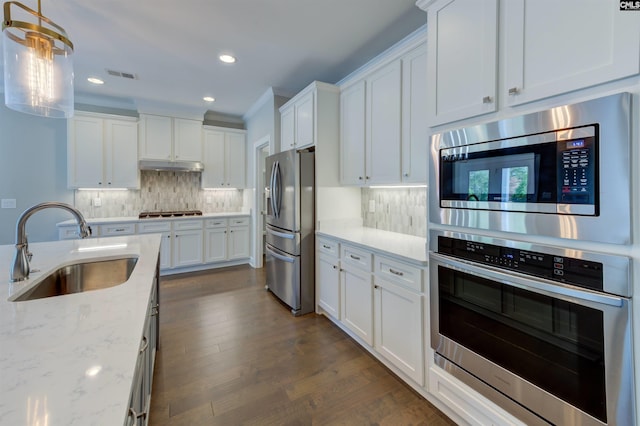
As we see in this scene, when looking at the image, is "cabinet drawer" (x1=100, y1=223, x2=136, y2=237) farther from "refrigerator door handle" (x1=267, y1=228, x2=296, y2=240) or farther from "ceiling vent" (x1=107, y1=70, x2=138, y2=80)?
"refrigerator door handle" (x1=267, y1=228, x2=296, y2=240)

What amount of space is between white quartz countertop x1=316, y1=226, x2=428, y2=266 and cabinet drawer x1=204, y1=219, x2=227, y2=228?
248cm

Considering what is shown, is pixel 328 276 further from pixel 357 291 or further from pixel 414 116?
pixel 414 116

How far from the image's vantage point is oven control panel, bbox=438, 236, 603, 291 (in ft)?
3.43

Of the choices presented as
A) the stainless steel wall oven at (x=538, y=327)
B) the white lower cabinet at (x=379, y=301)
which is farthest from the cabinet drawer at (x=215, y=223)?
the stainless steel wall oven at (x=538, y=327)

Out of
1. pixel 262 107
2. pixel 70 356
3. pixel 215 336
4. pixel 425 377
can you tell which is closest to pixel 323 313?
pixel 215 336

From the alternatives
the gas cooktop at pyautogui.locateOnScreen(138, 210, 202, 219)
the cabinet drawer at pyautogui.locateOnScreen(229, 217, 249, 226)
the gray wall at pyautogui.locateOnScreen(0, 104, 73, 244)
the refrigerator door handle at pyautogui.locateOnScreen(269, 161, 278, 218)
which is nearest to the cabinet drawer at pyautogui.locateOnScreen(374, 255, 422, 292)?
the refrigerator door handle at pyautogui.locateOnScreen(269, 161, 278, 218)

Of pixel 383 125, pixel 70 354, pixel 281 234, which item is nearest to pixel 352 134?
pixel 383 125

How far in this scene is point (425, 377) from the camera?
1.78 m

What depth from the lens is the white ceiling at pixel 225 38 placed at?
220cm

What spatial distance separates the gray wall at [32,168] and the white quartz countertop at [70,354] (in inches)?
147

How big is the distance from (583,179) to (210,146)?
16.5 ft

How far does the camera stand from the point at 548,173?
115cm

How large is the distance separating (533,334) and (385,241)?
1.26 meters

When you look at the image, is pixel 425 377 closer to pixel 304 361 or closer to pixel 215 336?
pixel 304 361
